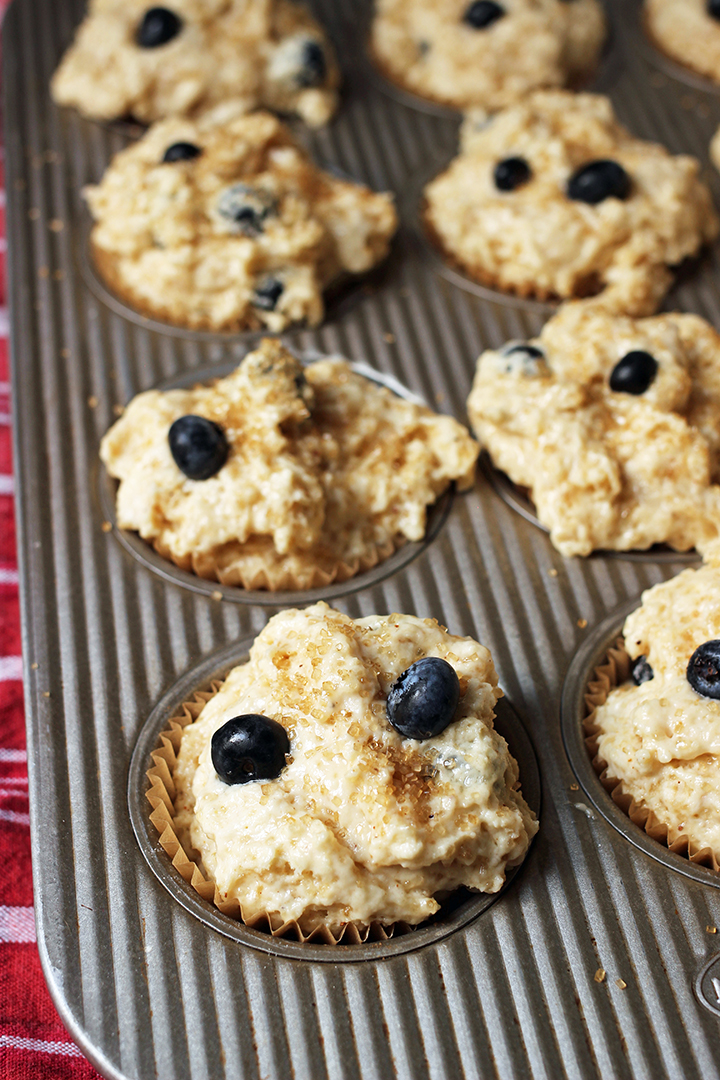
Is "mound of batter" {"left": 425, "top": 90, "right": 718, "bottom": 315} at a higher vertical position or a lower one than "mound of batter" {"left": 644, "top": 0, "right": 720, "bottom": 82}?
lower

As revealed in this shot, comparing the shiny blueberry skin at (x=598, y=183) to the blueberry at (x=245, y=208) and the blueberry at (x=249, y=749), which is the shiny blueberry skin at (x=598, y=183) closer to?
the blueberry at (x=245, y=208)

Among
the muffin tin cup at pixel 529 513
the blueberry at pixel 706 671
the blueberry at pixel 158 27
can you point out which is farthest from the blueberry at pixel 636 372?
the blueberry at pixel 158 27

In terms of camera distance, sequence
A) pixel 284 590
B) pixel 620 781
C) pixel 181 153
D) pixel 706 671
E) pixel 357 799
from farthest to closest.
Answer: pixel 181 153, pixel 284 590, pixel 620 781, pixel 706 671, pixel 357 799

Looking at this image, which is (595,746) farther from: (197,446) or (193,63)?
(193,63)

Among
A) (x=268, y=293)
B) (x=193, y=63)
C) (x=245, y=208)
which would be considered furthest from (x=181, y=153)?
(x=193, y=63)

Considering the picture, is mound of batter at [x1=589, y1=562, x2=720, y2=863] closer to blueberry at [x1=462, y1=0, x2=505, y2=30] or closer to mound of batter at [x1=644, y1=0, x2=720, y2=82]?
blueberry at [x1=462, y1=0, x2=505, y2=30]

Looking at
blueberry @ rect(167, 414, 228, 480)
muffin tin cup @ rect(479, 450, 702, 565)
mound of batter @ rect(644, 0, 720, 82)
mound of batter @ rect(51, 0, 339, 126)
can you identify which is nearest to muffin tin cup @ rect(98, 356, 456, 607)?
muffin tin cup @ rect(479, 450, 702, 565)

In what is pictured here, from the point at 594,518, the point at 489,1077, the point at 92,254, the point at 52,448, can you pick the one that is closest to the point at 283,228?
the point at 92,254

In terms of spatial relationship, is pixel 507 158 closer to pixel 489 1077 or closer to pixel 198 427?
pixel 198 427
